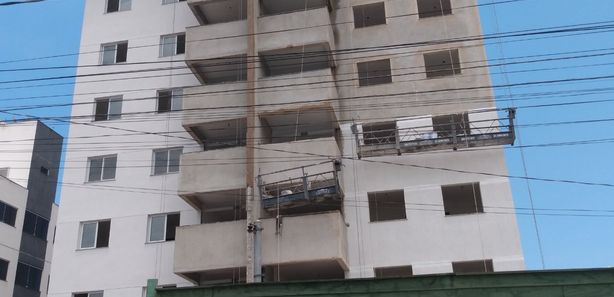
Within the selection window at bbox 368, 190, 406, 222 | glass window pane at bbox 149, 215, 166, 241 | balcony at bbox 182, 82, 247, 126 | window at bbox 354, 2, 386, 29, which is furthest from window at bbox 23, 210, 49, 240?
window at bbox 368, 190, 406, 222

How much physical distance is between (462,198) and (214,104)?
11.4m

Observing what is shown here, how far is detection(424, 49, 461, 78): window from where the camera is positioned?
29.4 meters

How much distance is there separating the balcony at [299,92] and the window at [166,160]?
4727 millimetres

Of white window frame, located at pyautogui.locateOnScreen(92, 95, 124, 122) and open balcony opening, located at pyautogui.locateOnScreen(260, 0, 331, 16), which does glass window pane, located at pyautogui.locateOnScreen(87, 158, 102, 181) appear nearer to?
white window frame, located at pyautogui.locateOnScreen(92, 95, 124, 122)

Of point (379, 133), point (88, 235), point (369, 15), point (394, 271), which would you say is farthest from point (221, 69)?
point (394, 271)

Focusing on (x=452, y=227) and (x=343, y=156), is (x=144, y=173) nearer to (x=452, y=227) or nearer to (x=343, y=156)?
(x=343, y=156)

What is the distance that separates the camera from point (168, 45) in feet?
108

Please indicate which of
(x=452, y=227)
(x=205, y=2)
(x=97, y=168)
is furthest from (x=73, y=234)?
(x=452, y=227)

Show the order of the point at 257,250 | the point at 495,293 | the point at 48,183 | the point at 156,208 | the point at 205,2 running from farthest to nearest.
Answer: the point at 48,183, the point at 205,2, the point at 156,208, the point at 257,250, the point at 495,293

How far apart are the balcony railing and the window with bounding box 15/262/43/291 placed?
1005 inches

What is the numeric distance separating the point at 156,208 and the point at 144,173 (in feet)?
6.00

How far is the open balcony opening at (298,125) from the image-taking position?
28797 mm

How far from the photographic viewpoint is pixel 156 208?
2955cm

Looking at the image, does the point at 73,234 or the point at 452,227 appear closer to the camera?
the point at 452,227
